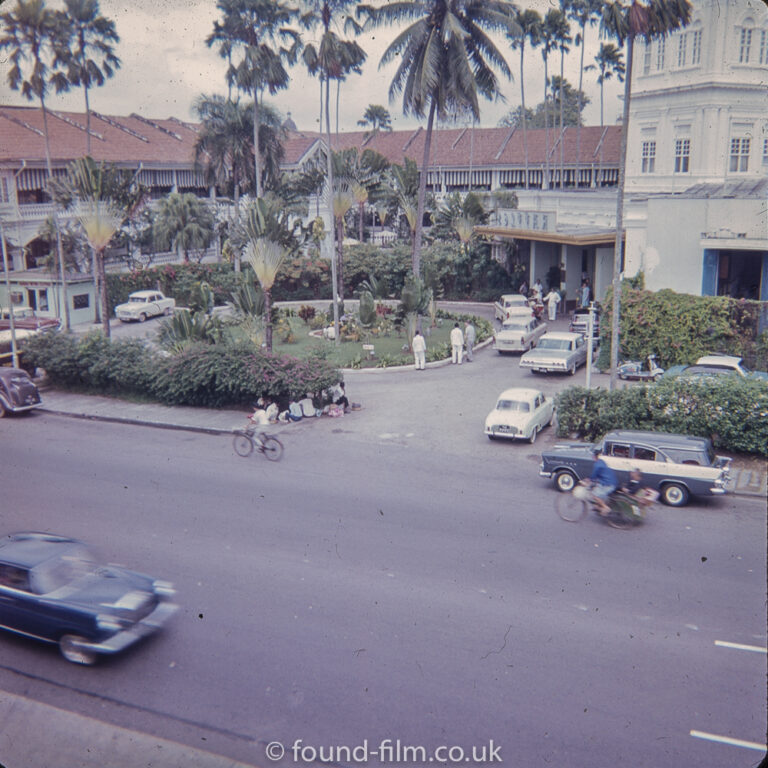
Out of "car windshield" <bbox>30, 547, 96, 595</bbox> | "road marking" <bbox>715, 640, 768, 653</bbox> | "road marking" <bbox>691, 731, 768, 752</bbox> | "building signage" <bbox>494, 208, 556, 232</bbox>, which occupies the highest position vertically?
"building signage" <bbox>494, 208, 556, 232</bbox>

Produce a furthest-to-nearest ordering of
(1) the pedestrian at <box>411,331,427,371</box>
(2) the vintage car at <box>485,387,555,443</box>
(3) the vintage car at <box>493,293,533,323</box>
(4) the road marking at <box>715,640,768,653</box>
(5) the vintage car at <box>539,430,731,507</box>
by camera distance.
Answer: (3) the vintage car at <box>493,293,533,323</box>
(1) the pedestrian at <box>411,331,427,371</box>
(2) the vintage car at <box>485,387,555,443</box>
(5) the vintage car at <box>539,430,731,507</box>
(4) the road marking at <box>715,640,768,653</box>

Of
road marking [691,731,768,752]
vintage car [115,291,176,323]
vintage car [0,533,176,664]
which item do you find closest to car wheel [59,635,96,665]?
vintage car [0,533,176,664]

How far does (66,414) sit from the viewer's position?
2338 centimetres

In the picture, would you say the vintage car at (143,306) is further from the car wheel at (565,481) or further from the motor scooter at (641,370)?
the car wheel at (565,481)

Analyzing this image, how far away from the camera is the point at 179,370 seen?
23578 mm

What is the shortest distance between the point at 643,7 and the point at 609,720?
53.4 ft

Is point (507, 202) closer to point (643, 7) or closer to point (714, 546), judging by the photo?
point (643, 7)

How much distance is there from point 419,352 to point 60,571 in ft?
62.8

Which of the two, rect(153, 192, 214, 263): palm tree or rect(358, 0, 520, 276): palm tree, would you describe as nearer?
rect(358, 0, 520, 276): palm tree

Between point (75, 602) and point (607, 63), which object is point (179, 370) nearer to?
point (75, 602)

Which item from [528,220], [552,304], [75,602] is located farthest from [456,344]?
[75,602]

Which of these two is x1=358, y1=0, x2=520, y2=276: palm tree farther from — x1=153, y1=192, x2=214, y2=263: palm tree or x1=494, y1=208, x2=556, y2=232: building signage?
x1=153, y1=192, x2=214, y2=263: palm tree

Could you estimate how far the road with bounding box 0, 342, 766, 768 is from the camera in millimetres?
8094

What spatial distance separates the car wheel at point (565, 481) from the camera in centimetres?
1617
